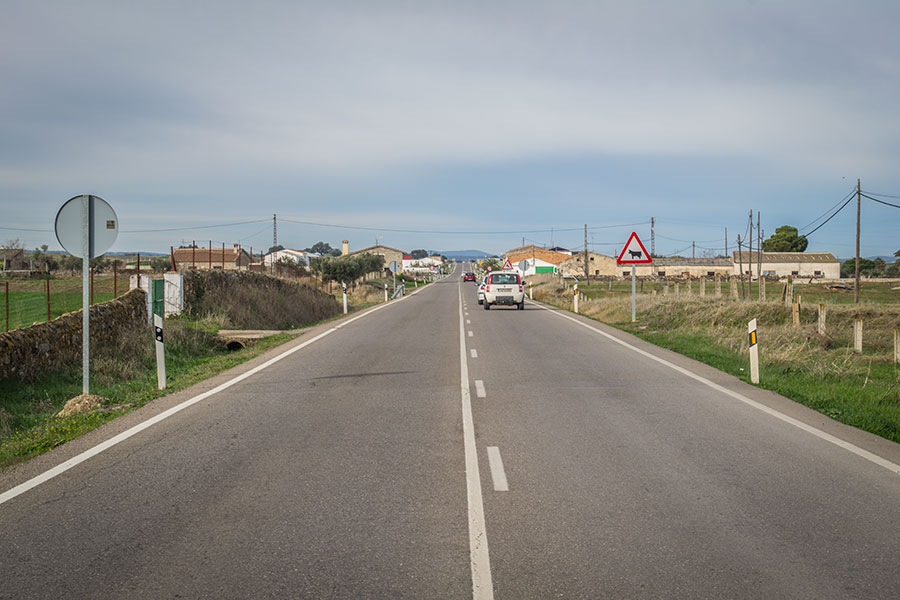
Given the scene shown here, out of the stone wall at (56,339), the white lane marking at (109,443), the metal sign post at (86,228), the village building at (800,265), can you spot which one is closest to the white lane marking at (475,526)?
the white lane marking at (109,443)

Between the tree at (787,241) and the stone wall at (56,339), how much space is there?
141 m

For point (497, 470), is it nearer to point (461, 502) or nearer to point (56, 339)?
point (461, 502)

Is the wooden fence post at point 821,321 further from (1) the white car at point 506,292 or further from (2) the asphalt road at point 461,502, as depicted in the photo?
(1) the white car at point 506,292

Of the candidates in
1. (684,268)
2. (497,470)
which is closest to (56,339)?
(497,470)

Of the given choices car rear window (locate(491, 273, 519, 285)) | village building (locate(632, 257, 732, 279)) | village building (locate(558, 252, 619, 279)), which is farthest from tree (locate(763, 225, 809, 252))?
car rear window (locate(491, 273, 519, 285))

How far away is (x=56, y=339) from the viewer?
520 inches

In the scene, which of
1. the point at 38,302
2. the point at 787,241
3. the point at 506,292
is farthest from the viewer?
the point at 787,241

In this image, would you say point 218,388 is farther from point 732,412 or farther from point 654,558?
point 654,558

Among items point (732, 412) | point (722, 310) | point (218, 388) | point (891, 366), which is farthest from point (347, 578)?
point (722, 310)

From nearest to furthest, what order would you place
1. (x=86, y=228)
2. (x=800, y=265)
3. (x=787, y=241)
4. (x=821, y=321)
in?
1. (x=86, y=228)
2. (x=821, y=321)
3. (x=800, y=265)
4. (x=787, y=241)

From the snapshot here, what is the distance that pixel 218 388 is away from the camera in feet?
37.3

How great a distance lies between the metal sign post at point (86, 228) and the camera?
10109mm

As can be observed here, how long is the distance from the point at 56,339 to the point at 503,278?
25123 mm

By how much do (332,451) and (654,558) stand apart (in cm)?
367
